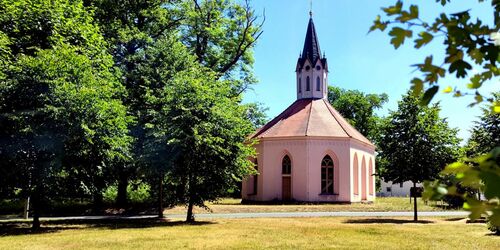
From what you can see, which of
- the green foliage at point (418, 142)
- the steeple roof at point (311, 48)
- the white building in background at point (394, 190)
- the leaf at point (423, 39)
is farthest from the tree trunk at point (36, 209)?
the white building in background at point (394, 190)

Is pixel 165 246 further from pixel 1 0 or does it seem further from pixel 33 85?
pixel 1 0

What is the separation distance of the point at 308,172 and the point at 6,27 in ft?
81.5

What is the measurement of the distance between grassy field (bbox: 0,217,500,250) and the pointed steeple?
28532 millimetres

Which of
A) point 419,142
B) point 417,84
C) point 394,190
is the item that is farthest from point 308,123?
point 394,190

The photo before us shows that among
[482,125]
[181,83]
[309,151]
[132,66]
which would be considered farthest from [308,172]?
[482,125]

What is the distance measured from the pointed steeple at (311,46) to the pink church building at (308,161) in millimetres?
5773

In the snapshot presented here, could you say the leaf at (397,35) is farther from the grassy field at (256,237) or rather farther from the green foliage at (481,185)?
the grassy field at (256,237)

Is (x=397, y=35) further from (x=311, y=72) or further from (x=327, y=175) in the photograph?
(x=311, y=72)

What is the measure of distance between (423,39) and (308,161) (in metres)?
36.6

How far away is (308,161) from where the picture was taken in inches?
1499

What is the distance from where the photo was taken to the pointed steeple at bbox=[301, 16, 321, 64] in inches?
1774

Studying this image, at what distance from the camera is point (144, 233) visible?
15984mm

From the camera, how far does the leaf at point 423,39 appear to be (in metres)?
1.86

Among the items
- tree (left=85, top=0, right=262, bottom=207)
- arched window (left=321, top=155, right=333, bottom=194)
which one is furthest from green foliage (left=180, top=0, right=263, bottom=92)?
arched window (left=321, top=155, right=333, bottom=194)
